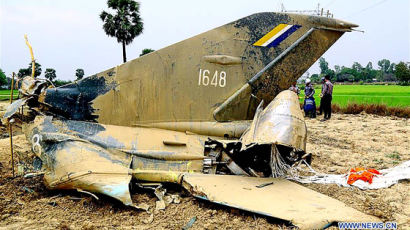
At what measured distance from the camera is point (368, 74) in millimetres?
78062

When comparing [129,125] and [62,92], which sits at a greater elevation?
[62,92]

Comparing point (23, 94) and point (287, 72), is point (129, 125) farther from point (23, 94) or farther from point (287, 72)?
point (287, 72)

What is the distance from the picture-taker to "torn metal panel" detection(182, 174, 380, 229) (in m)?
2.83

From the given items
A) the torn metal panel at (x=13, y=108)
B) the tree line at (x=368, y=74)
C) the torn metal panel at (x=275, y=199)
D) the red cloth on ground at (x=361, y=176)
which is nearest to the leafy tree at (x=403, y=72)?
the tree line at (x=368, y=74)

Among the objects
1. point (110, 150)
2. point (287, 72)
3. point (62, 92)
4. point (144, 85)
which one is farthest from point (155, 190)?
point (287, 72)

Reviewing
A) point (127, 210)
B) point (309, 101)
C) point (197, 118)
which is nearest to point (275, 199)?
point (127, 210)

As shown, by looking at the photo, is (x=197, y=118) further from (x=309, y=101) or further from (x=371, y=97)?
(x=371, y=97)

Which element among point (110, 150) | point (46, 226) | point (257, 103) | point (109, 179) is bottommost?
point (46, 226)

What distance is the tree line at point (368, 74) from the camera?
156 feet

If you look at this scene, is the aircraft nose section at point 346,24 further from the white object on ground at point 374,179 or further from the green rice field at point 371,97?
the green rice field at point 371,97

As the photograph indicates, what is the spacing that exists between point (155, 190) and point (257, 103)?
6.76 feet

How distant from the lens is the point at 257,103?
4.64 meters

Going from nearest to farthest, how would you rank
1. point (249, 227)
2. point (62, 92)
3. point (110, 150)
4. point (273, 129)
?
point (249, 227)
point (273, 129)
point (110, 150)
point (62, 92)

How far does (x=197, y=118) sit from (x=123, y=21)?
20447mm
